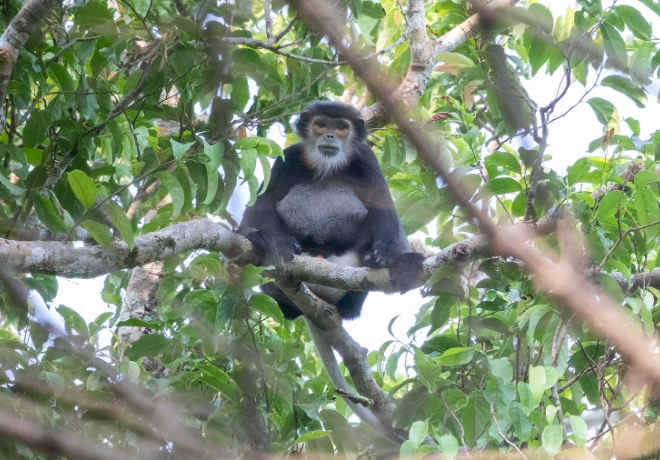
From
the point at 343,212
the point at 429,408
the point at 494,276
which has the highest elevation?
the point at 343,212

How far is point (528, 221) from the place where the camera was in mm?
2885

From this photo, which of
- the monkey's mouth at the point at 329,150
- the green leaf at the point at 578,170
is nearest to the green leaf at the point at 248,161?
the green leaf at the point at 578,170

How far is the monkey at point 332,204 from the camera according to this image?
446 centimetres

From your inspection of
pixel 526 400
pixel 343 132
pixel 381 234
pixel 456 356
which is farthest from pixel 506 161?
pixel 343 132

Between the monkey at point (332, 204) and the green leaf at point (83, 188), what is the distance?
182 centimetres

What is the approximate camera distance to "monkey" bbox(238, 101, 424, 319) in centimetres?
446

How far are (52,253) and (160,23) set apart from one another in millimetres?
1012

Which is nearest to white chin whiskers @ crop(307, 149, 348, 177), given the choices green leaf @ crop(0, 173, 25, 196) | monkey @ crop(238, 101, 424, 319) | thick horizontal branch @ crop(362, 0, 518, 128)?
monkey @ crop(238, 101, 424, 319)

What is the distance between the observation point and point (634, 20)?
9.25 feet

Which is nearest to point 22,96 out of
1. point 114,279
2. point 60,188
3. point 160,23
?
point 60,188

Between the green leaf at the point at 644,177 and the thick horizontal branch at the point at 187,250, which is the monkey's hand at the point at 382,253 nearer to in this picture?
the thick horizontal branch at the point at 187,250

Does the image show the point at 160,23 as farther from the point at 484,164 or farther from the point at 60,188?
the point at 484,164

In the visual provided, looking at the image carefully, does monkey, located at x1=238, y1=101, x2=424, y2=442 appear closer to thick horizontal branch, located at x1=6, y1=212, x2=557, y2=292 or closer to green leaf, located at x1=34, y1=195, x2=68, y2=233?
thick horizontal branch, located at x1=6, y1=212, x2=557, y2=292

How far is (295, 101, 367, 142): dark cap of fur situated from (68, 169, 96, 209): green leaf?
3226 millimetres
